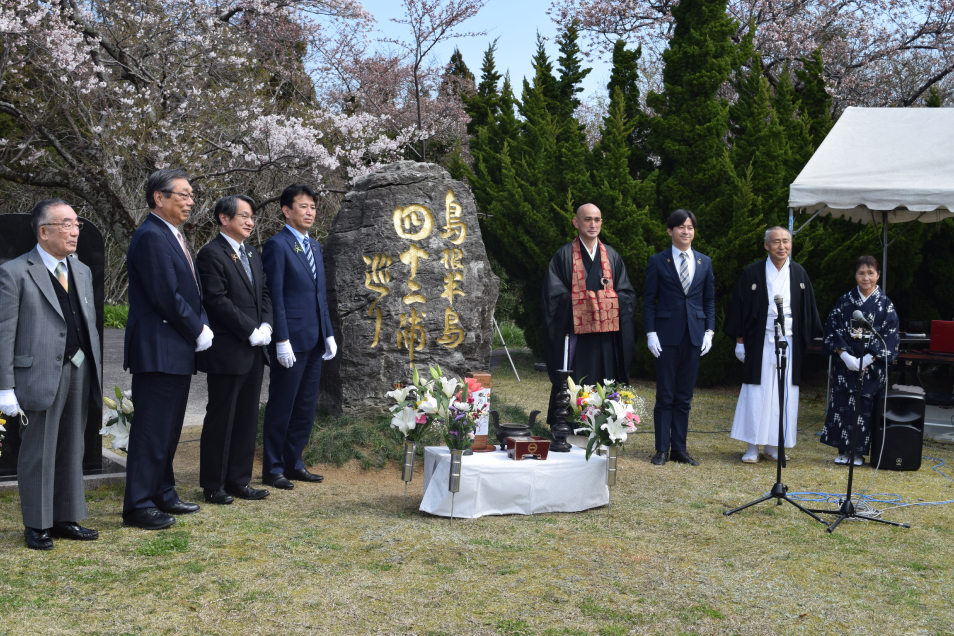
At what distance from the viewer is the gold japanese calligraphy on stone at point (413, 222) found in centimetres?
650

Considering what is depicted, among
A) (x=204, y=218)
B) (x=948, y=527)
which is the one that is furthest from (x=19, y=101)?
(x=948, y=527)

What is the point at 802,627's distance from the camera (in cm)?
302

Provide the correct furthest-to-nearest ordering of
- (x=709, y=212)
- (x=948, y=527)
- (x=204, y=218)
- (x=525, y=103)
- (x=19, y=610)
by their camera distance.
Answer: (x=204, y=218), (x=525, y=103), (x=709, y=212), (x=948, y=527), (x=19, y=610)

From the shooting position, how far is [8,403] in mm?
3486

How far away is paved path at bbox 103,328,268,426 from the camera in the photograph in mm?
7704

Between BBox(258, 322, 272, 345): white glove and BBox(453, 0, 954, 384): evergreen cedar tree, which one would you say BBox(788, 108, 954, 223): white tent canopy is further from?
BBox(258, 322, 272, 345): white glove

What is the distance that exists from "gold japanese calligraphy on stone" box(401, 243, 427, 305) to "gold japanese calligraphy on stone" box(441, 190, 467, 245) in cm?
28

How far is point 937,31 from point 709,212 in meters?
7.99

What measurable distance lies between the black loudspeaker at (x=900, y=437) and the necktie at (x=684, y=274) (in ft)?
5.54

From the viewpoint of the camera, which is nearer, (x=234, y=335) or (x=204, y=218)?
(x=234, y=335)

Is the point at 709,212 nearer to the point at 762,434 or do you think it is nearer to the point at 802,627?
the point at 762,434

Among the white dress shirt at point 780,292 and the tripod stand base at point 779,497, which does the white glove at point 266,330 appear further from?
the white dress shirt at point 780,292

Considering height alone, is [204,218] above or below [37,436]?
above

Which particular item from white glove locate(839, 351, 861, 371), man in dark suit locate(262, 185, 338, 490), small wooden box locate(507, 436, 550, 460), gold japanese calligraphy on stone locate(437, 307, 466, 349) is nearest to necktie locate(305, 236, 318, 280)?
man in dark suit locate(262, 185, 338, 490)
